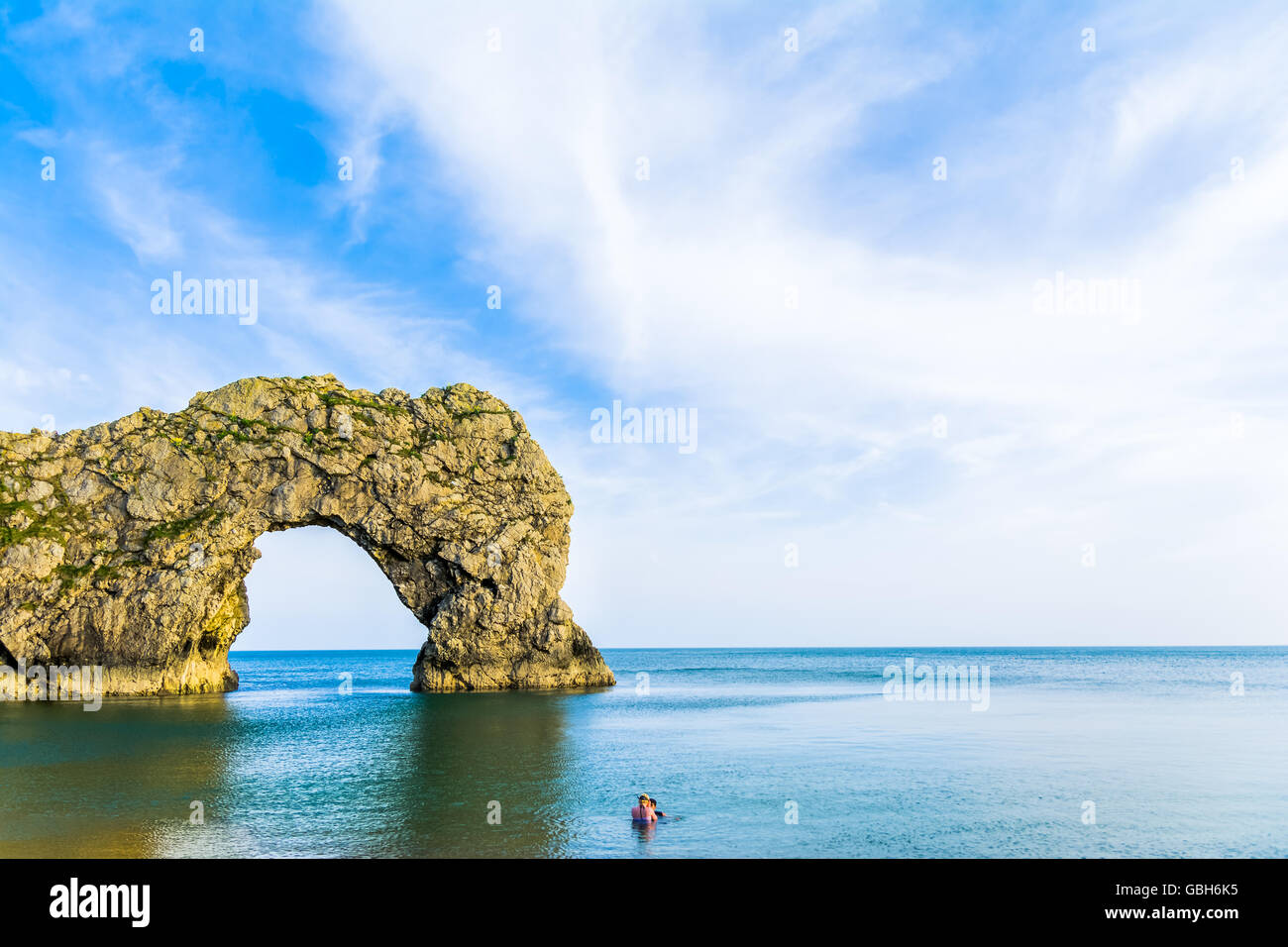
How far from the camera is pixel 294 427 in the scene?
2785 inches

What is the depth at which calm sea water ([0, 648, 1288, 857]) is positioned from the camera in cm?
2106

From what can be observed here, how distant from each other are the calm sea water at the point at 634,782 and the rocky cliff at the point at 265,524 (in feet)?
32.0

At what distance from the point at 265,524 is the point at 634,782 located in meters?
53.6

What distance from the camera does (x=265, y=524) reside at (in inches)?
2776

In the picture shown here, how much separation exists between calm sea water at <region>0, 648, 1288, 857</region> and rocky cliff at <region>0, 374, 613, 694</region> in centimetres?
976
